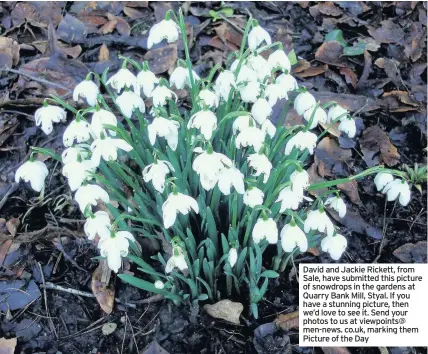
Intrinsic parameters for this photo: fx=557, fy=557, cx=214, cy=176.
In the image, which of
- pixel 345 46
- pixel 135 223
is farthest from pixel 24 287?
pixel 345 46

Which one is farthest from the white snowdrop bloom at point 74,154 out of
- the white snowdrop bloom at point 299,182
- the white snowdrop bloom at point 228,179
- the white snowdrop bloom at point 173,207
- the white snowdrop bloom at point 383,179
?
the white snowdrop bloom at point 383,179

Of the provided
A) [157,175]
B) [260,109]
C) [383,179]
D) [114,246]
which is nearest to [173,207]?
[157,175]

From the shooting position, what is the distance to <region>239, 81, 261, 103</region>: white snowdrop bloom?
1.94 metres

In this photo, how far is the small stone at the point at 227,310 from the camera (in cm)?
214

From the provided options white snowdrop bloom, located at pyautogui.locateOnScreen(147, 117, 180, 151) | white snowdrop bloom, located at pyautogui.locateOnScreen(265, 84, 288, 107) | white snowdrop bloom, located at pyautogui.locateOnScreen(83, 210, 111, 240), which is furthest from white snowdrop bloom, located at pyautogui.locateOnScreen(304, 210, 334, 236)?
white snowdrop bloom, located at pyautogui.locateOnScreen(83, 210, 111, 240)

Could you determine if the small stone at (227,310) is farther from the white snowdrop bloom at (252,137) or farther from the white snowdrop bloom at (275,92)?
the white snowdrop bloom at (275,92)

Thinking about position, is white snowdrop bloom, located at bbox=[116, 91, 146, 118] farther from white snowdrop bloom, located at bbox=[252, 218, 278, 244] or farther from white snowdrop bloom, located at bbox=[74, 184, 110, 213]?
white snowdrop bloom, located at bbox=[252, 218, 278, 244]

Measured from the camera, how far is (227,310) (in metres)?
2.15

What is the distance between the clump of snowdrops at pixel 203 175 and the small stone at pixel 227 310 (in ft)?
0.16

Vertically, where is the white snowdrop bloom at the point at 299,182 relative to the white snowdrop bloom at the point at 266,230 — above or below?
above

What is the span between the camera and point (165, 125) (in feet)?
5.88

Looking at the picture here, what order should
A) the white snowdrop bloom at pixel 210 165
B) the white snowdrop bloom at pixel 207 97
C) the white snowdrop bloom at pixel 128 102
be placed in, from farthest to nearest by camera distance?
the white snowdrop bloom at pixel 128 102
the white snowdrop bloom at pixel 207 97
the white snowdrop bloom at pixel 210 165

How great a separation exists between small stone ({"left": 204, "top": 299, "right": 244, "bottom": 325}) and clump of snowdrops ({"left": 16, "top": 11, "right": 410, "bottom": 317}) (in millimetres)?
49

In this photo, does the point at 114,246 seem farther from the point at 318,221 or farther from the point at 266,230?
the point at 318,221
